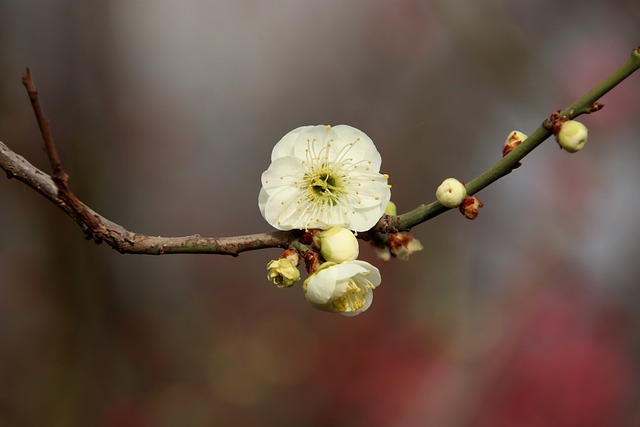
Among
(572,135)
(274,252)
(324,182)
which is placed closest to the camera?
(572,135)

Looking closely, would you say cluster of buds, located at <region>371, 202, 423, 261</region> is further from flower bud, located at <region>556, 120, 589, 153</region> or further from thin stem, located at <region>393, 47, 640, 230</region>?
flower bud, located at <region>556, 120, 589, 153</region>

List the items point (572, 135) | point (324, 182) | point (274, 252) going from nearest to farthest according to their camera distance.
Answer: point (572, 135) < point (324, 182) < point (274, 252)

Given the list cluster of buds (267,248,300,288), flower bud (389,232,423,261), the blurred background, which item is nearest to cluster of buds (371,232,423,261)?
flower bud (389,232,423,261)

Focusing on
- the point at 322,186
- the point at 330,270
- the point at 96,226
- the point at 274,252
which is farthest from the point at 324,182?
the point at 274,252

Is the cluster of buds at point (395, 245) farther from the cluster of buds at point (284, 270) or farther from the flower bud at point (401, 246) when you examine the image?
the cluster of buds at point (284, 270)

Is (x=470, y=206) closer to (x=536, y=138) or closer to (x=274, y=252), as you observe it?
(x=536, y=138)
